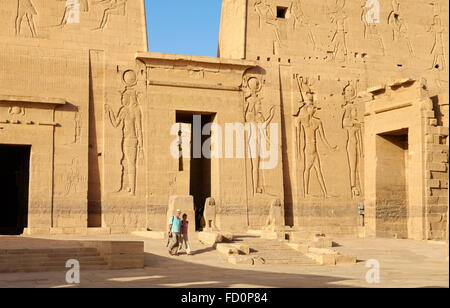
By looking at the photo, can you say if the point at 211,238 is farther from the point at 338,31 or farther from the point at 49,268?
the point at 338,31

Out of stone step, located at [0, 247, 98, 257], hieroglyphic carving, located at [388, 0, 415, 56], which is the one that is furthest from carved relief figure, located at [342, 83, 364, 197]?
stone step, located at [0, 247, 98, 257]

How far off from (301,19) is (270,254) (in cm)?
951


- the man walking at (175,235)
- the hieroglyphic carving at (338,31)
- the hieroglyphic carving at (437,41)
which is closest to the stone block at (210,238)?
the man walking at (175,235)

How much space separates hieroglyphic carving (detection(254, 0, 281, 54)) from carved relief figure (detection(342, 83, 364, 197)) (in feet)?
9.21

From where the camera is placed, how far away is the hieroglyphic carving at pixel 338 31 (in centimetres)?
2081

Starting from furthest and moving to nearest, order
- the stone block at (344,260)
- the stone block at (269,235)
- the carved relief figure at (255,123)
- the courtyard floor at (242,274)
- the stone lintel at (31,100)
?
the carved relief figure at (255,123), the stone lintel at (31,100), the stone block at (269,235), the stone block at (344,260), the courtyard floor at (242,274)

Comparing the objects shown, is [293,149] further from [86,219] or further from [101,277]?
[101,277]

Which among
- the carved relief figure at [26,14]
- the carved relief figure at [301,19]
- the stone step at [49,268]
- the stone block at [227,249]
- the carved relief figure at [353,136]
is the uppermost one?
the carved relief figure at [301,19]

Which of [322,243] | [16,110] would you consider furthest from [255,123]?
[16,110]

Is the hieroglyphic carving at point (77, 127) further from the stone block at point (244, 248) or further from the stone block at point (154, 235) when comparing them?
the stone block at point (244, 248)

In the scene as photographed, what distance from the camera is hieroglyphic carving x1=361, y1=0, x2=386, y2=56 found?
21.3 meters

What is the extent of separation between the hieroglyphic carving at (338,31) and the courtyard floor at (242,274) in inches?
306

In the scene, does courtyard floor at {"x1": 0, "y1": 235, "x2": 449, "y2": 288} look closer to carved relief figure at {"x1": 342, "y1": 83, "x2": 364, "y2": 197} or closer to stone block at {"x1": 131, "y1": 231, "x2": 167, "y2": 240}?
stone block at {"x1": 131, "y1": 231, "x2": 167, "y2": 240}

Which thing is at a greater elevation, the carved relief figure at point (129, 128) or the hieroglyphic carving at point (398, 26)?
the hieroglyphic carving at point (398, 26)
